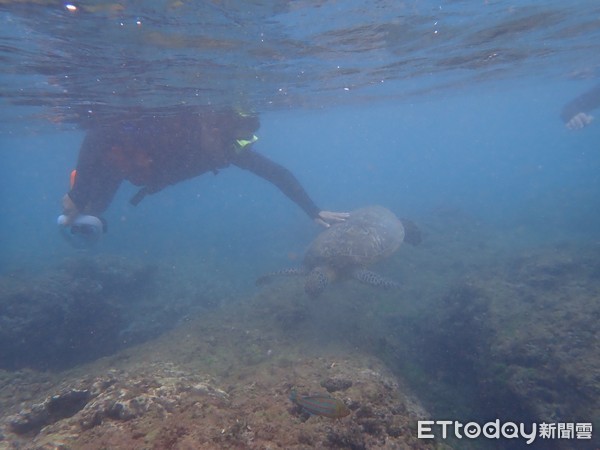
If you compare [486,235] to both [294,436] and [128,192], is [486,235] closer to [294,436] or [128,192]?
[294,436]

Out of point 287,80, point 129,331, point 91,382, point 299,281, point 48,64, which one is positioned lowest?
point 129,331

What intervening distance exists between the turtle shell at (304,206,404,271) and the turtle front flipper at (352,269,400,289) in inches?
13.4

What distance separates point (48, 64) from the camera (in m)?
9.76

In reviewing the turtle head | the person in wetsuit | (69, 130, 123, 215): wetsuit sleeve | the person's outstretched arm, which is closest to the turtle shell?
the turtle head

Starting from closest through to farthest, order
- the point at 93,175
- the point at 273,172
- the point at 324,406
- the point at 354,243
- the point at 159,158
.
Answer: the point at 324,406
the point at 93,175
the point at 159,158
the point at 354,243
the point at 273,172

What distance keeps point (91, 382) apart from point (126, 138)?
656 cm

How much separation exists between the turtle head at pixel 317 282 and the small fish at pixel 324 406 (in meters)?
5.54

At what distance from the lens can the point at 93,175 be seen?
338 inches

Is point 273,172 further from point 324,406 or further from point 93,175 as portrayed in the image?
point 324,406

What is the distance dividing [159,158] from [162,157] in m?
0.08

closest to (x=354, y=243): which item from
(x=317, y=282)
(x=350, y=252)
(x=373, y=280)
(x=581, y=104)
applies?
(x=350, y=252)

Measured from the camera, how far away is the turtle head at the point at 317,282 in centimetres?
857

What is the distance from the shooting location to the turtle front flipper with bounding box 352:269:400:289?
896cm

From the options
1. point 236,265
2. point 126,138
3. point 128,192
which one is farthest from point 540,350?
point 128,192
